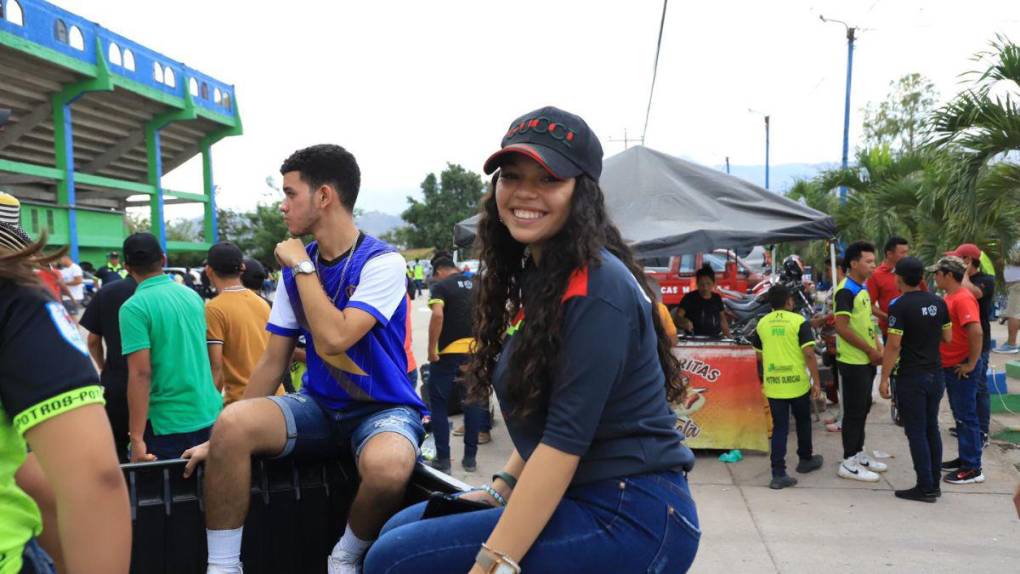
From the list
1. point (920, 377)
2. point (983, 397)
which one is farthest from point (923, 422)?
point (983, 397)

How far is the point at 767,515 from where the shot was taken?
5.56m


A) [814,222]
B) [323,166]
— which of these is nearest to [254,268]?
[323,166]

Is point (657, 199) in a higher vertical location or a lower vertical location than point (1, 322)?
higher

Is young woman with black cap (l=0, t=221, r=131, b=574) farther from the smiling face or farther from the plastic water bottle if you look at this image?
the plastic water bottle

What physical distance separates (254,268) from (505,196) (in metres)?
4.37

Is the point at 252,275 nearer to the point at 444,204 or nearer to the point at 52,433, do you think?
the point at 52,433

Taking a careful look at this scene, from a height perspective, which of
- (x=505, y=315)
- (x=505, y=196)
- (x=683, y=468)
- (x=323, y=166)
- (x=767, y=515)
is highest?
(x=323, y=166)

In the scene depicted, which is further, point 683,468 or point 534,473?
point 683,468

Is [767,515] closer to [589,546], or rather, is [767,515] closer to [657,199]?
[657,199]

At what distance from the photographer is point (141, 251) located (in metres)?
4.04

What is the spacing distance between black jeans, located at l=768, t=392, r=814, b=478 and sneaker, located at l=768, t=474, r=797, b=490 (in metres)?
0.04

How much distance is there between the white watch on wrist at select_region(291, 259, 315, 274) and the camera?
2.54 m

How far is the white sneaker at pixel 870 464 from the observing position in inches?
251

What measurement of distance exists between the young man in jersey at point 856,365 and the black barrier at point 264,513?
4.99 metres
